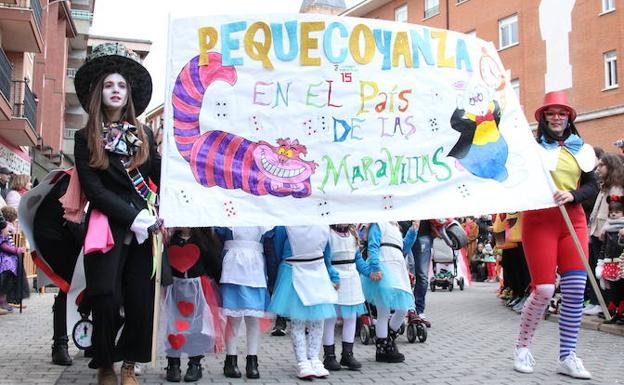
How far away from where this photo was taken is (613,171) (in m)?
8.45

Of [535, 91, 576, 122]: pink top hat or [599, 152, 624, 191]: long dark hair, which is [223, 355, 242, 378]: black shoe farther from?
[599, 152, 624, 191]: long dark hair

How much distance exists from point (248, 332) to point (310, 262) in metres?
0.77

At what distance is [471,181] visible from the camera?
5395 mm

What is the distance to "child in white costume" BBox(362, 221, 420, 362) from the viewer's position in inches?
255

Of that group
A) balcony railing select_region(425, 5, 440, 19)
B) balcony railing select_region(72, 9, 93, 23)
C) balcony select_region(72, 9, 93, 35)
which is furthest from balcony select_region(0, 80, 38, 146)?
balcony railing select_region(425, 5, 440, 19)

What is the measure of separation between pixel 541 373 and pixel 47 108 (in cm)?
2968

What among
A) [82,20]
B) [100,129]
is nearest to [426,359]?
[100,129]

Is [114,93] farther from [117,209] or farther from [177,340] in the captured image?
[177,340]

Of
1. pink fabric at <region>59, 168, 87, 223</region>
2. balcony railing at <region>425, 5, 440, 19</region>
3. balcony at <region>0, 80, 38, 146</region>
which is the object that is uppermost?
balcony railing at <region>425, 5, 440, 19</region>

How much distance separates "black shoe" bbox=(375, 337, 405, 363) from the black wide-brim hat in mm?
3082

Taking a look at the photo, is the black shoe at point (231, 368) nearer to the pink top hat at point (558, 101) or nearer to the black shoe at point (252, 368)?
the black shoe at point (252, 368)

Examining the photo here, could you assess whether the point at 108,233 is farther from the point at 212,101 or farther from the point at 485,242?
the point at 485,242

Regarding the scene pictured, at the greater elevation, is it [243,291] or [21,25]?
[21,25]

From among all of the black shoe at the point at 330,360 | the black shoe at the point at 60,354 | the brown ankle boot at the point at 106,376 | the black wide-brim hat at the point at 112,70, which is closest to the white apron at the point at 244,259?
the black shoe at the point at 330,360
